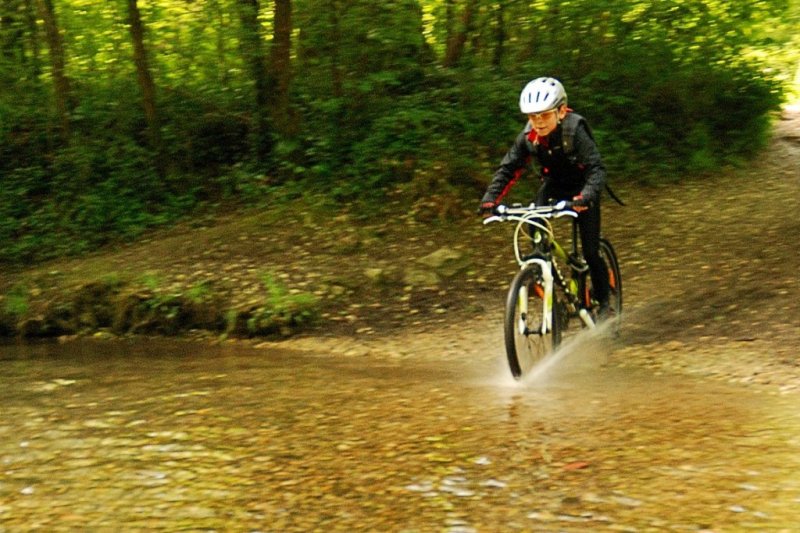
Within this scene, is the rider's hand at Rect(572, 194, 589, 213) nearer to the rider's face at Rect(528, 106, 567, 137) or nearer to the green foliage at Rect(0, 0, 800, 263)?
the rider's face at Rect(528, 106, 567, 137)

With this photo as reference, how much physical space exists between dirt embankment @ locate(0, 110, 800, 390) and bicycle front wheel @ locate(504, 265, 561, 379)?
101 centimetres

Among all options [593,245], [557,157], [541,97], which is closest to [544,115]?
[541,97]

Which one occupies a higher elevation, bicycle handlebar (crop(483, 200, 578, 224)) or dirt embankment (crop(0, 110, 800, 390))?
bicycle handlebar (crop(483, 200, 578, 224))

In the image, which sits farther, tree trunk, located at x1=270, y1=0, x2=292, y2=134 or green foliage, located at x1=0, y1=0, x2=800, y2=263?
green foliage, located at x1=0, y1=0, x2=800, y2=263

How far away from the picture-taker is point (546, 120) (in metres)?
7.16

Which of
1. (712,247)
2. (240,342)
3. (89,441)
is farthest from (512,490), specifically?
(712,247)

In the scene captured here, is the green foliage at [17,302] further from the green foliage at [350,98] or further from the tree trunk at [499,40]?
the tree trunk at [499,40]

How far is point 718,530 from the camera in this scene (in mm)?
3752

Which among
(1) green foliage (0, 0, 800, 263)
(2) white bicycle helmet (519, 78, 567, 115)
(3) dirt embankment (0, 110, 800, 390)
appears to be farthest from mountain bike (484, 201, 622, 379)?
(1) green foliage (0, 0, 800, 263)

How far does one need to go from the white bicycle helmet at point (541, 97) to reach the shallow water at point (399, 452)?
1909mm

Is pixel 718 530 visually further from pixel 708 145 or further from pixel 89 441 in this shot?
pixel 708 145

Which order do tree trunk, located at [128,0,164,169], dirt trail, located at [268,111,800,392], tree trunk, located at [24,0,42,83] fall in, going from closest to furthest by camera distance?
dirt trail, located at [268,111,800,392] < tree trunk, located at [128,0,164,169] < tree trunk, located at [24,0,42,83]

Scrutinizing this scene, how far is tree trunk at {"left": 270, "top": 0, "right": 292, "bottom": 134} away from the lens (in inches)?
511

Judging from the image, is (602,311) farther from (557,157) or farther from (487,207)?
(487,207)
